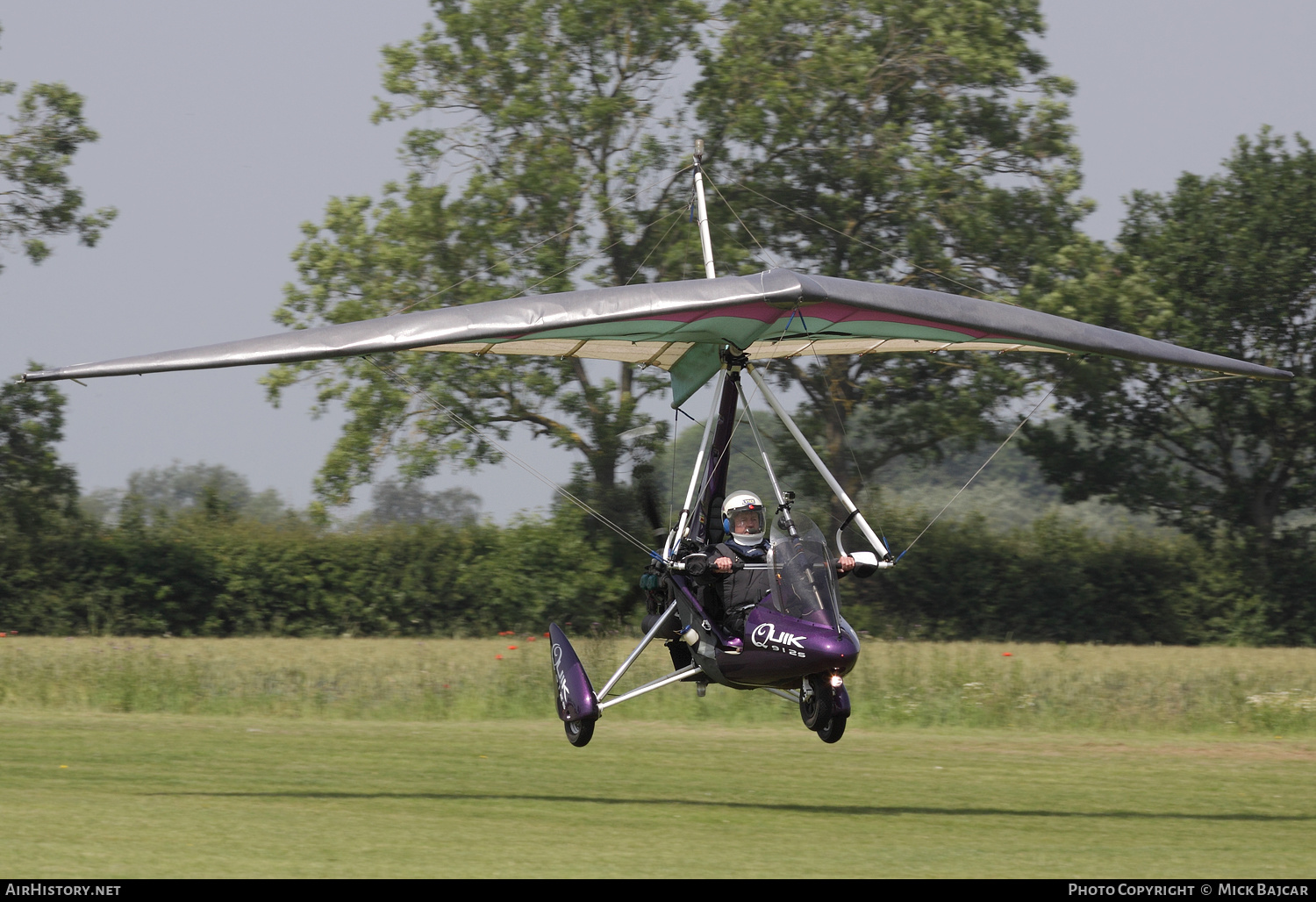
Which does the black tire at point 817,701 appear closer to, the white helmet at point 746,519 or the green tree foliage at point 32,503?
the white helmet at point 746,519

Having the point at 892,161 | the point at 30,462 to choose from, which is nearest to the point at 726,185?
the point at 892,161

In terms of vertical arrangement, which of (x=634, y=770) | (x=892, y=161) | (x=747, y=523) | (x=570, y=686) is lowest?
(x=634, y=770)

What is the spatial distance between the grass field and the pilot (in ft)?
5.32

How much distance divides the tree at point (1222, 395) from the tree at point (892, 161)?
136 inches

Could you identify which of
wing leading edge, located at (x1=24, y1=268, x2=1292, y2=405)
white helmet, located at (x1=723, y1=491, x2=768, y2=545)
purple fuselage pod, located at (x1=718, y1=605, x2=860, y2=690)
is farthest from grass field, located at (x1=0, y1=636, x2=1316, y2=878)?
wing leading edge, located at (x1=24, y1=268, x2=1292, y2=405)

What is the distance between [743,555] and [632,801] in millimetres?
3321

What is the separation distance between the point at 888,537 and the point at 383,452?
931cm

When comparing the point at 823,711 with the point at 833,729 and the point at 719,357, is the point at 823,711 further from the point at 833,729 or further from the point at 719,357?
the point at 719,357

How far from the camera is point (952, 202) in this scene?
1138 inches

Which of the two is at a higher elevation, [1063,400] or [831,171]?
[831,171]

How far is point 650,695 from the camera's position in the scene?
19344 mm

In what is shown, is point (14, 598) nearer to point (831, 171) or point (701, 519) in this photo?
point (831, 171)

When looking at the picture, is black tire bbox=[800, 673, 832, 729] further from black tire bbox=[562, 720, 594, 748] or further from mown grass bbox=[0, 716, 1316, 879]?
black tire bbox=[562, 720, 594, 748]

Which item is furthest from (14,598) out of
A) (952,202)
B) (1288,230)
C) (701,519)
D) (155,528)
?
(1288,230)
